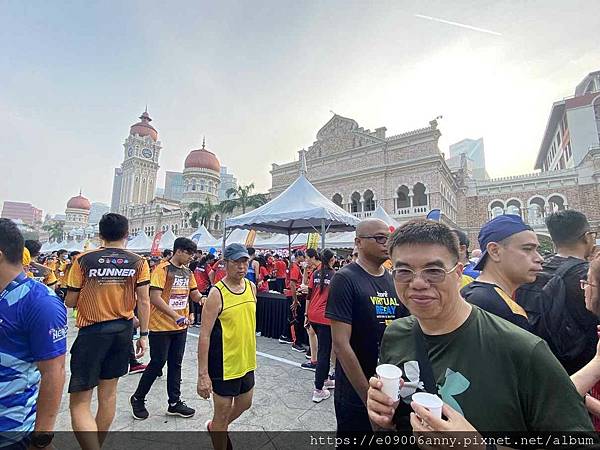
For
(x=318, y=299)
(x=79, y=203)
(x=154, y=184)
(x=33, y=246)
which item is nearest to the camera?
(x=318, y=299)

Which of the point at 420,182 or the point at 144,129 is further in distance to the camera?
the point at 144,129

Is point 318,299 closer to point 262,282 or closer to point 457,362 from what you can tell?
point 457,362

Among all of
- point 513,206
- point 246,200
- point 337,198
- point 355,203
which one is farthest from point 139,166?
point 513,206

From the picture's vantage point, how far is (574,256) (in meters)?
2.49

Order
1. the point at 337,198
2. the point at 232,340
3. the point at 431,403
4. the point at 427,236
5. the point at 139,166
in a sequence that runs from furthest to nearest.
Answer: the point at 139,166
the point at 337,198
the point at 232,340
the point at 427,236
the point at 431,403

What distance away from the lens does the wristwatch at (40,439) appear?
1.56m

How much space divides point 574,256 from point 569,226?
0.26 m

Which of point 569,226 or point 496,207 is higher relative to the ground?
point 496,207

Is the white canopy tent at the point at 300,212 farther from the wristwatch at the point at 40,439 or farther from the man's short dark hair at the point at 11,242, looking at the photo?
Answer: the wristwatch at the point at 40,439

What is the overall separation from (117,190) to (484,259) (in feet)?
404

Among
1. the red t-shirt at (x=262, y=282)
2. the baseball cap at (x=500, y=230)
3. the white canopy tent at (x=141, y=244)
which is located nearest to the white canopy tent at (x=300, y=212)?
the red t-shirt at (x=262, y=282)

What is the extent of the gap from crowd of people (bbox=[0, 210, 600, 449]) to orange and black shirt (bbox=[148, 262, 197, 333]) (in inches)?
0.8

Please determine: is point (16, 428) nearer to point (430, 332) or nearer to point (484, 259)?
point (430, 332)

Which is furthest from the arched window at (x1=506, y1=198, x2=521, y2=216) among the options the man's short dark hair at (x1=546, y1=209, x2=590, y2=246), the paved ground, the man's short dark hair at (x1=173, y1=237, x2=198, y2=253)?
the man's short dark hair at (x1=173, y1=237, x2=198, y2=253)
